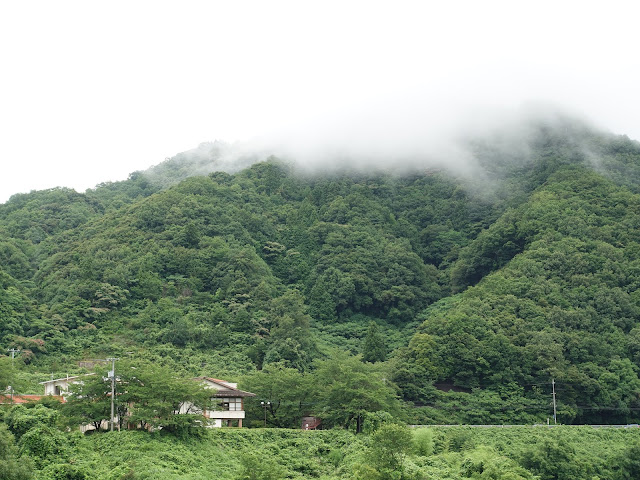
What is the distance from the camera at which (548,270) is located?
7881cm

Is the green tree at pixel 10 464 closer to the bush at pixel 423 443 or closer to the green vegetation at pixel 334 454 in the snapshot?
the green vegetation at pixel 334 454

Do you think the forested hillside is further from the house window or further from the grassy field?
the grassy field

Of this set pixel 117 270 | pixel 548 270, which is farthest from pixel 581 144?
pixel 117 270

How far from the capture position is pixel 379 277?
92.1m

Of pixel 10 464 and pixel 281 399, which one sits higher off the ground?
pixel 281 399

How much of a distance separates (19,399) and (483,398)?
1333 inches

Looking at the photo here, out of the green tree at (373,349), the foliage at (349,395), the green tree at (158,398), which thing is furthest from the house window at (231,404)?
the green tree at (373,349)

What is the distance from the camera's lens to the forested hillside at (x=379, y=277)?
216ft

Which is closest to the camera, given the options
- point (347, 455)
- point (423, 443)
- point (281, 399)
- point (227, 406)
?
point (347, 455)

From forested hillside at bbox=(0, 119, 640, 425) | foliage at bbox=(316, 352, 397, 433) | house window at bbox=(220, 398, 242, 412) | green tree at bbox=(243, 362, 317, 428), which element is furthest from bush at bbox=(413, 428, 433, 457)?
house window at bbox=(220, 398, 242, 412)

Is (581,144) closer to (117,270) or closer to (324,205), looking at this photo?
(324,205)

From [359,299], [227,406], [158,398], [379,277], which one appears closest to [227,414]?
[227,406]

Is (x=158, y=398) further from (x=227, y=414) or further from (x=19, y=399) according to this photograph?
(x=19, y=399)

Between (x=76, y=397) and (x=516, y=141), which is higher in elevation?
(x=516, y=141)
